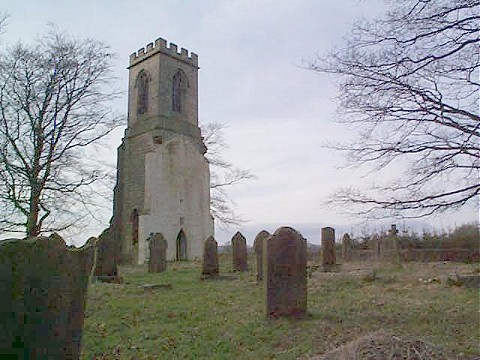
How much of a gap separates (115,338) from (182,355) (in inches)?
54.5

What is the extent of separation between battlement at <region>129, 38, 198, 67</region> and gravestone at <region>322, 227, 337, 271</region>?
66.6ft

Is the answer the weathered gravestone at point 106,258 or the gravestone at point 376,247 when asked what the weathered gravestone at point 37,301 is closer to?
the weathered gravestone at point 106,258

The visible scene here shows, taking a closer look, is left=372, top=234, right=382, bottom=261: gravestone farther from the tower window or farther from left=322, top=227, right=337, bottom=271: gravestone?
the tower window

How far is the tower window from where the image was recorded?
30289mm

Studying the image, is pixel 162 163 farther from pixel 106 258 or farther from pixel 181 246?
pixel 106 258

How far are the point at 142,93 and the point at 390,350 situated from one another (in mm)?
29523

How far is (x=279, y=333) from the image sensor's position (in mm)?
6078

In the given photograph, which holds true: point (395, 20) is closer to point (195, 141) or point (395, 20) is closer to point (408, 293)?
point (408, 293)

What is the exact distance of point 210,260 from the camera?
13281mm

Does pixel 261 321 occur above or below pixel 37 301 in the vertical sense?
below

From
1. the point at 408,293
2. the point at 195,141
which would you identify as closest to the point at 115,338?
the point at 408,293

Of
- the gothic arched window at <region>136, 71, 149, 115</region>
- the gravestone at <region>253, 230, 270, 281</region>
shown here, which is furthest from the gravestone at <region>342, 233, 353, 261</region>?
the gothic arched window at <region>136, 71, 149, 115</region>

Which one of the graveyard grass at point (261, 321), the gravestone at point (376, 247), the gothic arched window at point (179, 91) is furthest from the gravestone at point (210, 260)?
the gothic arched window at point (179, 91)

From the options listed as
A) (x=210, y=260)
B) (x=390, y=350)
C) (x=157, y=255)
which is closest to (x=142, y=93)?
(x=157, y=255)
